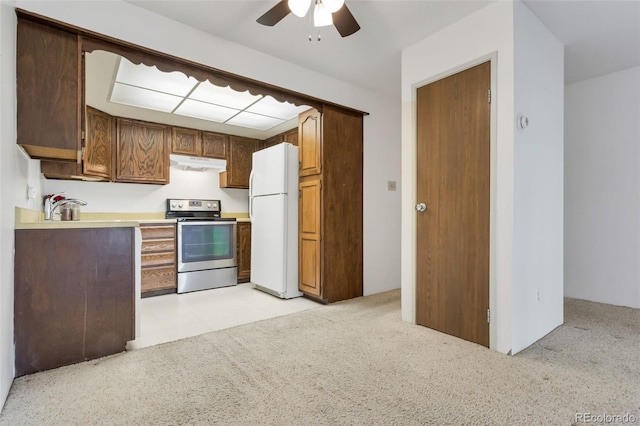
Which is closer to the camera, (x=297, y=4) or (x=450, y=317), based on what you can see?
(x=297, y=4)

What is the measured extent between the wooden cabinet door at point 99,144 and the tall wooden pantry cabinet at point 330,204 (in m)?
2.33

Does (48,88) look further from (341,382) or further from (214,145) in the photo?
(214,145)

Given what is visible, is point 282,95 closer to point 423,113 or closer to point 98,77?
point 423,113

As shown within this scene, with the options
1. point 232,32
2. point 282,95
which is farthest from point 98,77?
point 282,95

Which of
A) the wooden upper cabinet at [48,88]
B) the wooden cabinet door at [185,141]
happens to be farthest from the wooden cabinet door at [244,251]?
the wooden upper cabinet at [48,88]

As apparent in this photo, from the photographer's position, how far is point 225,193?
4996 millimetres

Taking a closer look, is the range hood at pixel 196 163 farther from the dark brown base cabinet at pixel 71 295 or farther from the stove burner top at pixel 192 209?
the dark brown base cabinet at pixel 71 295

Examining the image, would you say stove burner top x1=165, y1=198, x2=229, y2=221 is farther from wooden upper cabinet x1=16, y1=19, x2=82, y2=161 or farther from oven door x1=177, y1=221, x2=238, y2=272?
wooden upper cabinet x1=16, y1=19, x2=82, y2=161

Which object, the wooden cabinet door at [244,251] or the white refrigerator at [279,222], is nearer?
the white refrigerator at [279,222]

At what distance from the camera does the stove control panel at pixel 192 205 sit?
4.39 m

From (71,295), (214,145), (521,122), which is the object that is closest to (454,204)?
(521,122)

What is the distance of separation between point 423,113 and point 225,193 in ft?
11.3

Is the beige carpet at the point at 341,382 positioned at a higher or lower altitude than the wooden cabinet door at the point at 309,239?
lower

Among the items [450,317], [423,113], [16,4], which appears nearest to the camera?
[16,4]
